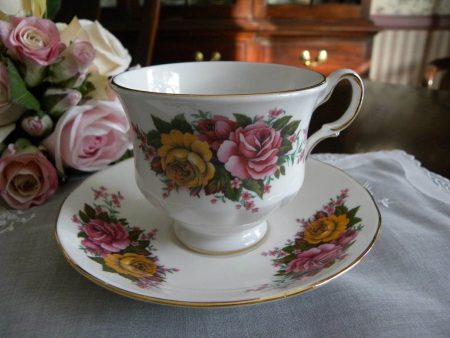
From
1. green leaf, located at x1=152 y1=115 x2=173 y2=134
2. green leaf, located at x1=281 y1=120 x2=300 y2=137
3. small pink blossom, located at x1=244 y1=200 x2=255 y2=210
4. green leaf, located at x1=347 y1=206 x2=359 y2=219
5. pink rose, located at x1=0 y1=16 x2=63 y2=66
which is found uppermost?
pink rose, located at x1=0 y1=16 x2=63 y2=66

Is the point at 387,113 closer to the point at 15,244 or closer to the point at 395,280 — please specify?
the point at 395,280

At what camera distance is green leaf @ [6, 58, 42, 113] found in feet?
1.77

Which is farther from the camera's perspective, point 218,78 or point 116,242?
point 218,78

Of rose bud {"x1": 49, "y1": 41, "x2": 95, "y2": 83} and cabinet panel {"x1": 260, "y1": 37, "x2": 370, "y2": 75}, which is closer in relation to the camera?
rose bud {"x1": 49, "y1": 41, "x2": 95, "y2": 83}

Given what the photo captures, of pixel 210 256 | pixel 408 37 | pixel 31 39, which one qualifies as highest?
pixel 31 39

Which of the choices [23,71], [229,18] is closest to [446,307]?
[23,71]

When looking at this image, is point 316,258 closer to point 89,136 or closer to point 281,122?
point 281,122

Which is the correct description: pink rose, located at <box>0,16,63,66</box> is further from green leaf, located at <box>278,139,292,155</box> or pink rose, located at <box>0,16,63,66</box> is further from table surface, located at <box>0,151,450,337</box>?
green leaf, located at <box>278,139,292,155</box>

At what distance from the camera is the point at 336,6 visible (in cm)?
148

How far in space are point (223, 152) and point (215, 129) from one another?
26mm

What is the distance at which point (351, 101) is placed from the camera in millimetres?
480

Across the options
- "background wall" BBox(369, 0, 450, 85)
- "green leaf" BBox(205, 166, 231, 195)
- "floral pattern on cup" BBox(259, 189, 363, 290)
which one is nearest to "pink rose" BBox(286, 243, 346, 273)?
"floral pattern on cup" BBox(259, 189, 363, 290)

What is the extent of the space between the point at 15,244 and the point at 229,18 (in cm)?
120

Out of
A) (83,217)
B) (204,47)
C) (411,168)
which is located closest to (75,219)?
(83,217)
